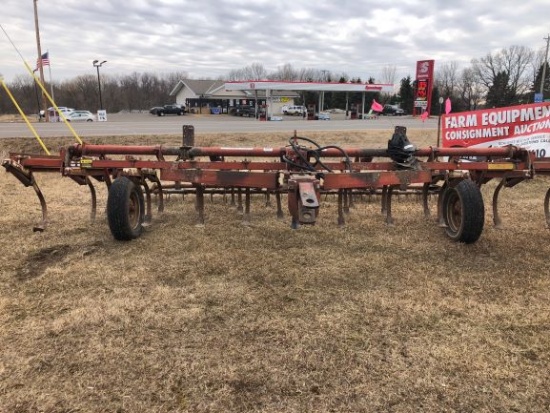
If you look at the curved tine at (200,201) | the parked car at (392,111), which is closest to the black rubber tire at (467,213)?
the curved tine at (200,201)

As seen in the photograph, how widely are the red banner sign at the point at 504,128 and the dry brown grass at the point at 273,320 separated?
495 centimetres

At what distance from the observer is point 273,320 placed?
136 inches

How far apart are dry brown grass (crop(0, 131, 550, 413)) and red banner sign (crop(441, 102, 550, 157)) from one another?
4949mm

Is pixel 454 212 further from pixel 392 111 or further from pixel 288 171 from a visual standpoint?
pixel 392 111

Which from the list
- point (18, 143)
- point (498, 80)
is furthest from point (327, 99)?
point (18, 143)

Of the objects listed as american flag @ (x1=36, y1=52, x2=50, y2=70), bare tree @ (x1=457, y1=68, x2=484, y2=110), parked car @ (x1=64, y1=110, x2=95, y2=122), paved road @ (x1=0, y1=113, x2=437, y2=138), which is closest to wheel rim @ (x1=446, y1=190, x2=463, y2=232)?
paved road @ (x1=0, y1=113, x2=437, y2=138)

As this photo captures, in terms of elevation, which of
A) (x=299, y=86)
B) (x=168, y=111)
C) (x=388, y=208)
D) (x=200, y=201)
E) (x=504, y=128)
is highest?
(x=299, y=86)

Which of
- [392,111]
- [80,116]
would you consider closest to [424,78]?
[392,111]

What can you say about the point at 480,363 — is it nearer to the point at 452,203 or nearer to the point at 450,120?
the point at 452,203

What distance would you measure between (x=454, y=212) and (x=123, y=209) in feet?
12.8

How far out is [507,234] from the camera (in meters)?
5.73

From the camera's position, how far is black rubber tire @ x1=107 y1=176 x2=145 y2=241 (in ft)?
16.3

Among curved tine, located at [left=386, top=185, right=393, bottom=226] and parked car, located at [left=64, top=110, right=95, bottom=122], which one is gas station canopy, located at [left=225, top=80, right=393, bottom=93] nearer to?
parked car, located at [left=64, top=110, right=95, bottom=122]

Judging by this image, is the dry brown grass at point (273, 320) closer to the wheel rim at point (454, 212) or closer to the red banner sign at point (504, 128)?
→ the wheel rim at point (454, 212)
